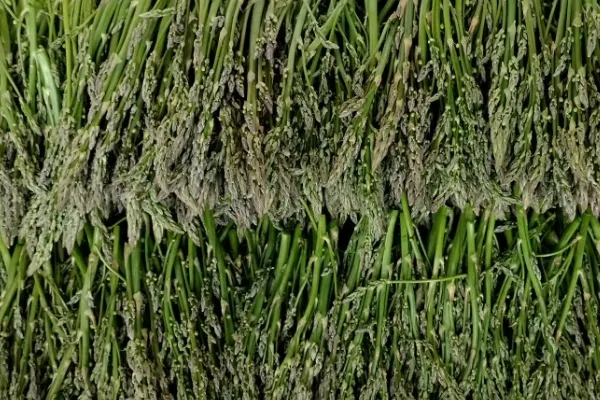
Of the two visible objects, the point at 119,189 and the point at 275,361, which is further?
the point at 275,361

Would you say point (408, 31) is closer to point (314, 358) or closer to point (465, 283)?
point (465, 283)

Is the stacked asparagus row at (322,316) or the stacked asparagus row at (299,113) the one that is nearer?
the stacked asparagus row at (299,113)

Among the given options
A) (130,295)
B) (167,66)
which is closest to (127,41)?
(167,66)

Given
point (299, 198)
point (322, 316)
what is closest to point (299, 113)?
point (299, 198)

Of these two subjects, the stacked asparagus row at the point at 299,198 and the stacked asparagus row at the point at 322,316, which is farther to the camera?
the stacked asparagus row at the point at 322,316

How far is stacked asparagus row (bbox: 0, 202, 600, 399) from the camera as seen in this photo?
128 cm

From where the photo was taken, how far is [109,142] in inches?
46.1

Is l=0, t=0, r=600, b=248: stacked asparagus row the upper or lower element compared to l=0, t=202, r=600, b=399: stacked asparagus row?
upper

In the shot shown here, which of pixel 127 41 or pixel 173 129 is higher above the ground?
pixel 127 41

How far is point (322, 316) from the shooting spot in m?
1.29

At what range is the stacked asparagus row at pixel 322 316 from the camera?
1.28 m

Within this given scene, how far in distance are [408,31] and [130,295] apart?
0.79 metres

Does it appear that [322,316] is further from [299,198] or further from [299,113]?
[299,113]

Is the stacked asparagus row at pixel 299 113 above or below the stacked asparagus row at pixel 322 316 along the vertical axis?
above
